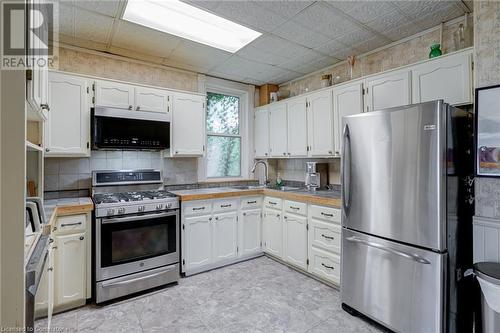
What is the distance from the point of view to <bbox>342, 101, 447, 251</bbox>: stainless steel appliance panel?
169cm

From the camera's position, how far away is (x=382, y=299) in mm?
1976

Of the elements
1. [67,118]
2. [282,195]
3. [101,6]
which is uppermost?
[101,6]

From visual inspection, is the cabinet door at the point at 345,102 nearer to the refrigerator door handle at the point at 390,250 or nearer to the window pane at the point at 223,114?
the refrigerator door handle at the point at 390,250

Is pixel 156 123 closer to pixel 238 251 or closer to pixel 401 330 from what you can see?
pixel 238 251

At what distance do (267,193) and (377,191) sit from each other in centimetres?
164

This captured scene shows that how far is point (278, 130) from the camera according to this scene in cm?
375

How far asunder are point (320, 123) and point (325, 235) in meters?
1.30

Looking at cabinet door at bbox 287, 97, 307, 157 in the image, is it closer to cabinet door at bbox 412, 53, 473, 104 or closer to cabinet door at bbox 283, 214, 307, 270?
cabinet door at bbox 283, 214, 307, 270

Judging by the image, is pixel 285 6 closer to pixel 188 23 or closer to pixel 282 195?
pixel 188 23

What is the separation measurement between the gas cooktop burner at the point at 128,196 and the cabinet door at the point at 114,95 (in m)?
0.94

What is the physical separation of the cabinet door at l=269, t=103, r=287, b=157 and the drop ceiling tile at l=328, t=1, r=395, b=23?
154 cm

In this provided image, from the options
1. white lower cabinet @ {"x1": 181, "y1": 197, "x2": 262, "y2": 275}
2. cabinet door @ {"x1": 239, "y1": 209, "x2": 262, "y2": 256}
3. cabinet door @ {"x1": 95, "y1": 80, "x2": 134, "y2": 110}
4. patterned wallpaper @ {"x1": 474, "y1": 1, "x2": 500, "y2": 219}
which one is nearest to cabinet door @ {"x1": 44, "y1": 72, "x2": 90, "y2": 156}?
cabinet door @ {"x1": 95, "y1": 80, "x2": 134, "y2": 110}

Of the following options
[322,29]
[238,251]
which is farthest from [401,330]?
[322,29]

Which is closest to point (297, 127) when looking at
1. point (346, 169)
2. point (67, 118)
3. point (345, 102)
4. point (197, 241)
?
point (345, 102)
